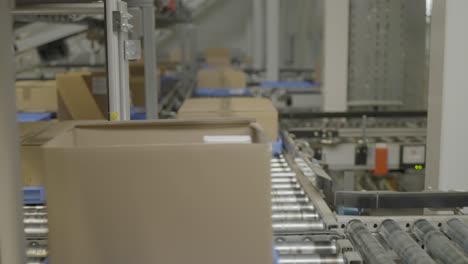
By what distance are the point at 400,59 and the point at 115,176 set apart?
3921 millimetres

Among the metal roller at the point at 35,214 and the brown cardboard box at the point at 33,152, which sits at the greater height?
the brown cardboard box at the point at 33,152

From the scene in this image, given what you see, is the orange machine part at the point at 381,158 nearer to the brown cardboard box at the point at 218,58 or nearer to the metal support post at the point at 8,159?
the metal support post at the point at 8,159

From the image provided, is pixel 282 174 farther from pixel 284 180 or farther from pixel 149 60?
pixel 149 60

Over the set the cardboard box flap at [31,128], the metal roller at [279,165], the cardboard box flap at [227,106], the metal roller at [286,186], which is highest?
the cardboard box flap at [227,106]

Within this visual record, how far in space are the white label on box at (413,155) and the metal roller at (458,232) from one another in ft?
6.16

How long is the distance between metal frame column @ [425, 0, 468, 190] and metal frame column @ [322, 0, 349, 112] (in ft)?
5.63

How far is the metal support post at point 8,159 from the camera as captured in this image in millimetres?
1103

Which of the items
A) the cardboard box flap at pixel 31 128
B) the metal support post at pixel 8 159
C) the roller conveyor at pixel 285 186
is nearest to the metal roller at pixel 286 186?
the roller conveyor at pixel 285 186

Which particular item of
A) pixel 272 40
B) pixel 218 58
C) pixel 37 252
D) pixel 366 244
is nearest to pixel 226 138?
pixel 366 244

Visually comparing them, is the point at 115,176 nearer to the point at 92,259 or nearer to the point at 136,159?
the point at 136,159

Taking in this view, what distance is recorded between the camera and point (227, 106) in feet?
10.3

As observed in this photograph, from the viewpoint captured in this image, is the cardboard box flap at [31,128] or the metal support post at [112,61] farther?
the cardboard box flap at [31,128]

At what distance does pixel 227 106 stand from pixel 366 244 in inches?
61.7

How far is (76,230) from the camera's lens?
109 cm
